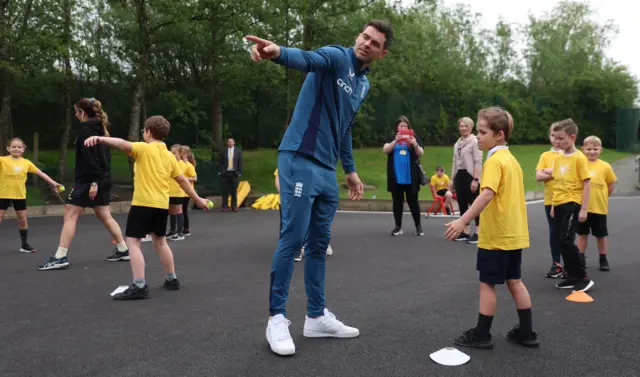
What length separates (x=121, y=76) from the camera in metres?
18.5

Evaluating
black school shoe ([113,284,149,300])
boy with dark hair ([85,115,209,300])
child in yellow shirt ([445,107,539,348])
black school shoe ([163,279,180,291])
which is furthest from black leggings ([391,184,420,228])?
child in yellow shirt ([445,107,539,348])

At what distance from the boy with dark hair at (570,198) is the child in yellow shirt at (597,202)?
0.67 m

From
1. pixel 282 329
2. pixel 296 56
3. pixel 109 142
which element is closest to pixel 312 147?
pixel 296 56

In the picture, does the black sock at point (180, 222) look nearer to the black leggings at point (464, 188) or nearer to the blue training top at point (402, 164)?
the blue training top at point (402, 164)

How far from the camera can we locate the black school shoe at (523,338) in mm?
3715

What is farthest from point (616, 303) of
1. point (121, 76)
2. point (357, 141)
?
point (357, 141)

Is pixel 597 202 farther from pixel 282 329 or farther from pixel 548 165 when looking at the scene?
pixel 282 329

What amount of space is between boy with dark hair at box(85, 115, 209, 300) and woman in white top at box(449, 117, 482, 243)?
4709 mm

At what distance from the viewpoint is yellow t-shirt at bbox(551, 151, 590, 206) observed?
5527 mm

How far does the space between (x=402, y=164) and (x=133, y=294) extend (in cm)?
556

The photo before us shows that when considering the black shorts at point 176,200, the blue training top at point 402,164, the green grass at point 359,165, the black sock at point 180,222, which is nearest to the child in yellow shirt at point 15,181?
the black shorts at point 176,200

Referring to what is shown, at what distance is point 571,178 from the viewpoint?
5543 mm

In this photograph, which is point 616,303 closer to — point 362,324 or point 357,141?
point 362,324

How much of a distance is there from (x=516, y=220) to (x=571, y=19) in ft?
135
